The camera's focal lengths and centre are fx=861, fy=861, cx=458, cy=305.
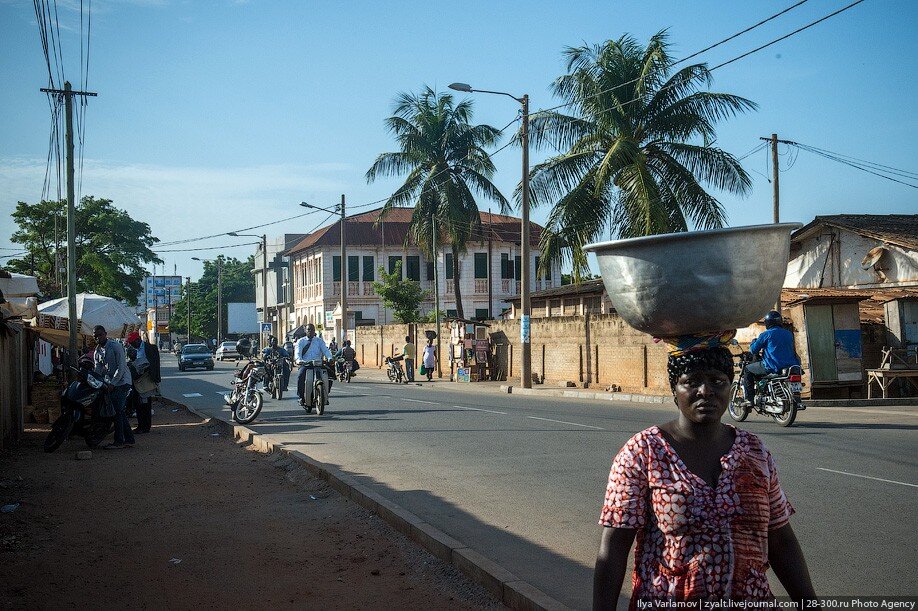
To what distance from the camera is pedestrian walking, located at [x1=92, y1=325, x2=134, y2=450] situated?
13.4 m

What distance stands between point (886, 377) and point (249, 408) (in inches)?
544

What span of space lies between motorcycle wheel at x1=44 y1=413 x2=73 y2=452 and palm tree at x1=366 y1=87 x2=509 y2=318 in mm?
27757

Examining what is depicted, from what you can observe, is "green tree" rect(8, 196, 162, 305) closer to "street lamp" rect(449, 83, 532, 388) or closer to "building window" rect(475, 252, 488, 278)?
"building window" rect(475, 252, 488, 278)

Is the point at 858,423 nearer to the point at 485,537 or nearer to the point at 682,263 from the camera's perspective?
the point at 485,537

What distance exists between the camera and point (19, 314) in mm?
14984

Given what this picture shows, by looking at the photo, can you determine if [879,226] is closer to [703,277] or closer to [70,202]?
[70,202]

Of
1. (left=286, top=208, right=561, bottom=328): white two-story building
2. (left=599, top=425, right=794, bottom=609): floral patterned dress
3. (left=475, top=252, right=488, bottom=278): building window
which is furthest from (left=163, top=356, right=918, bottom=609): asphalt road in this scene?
(left=475, top=252, right=488, bottom=278): building window

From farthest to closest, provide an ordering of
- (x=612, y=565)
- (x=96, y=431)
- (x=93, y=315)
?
(x=93, y=315) → (x=96, y=431) → (x=612, y=565)

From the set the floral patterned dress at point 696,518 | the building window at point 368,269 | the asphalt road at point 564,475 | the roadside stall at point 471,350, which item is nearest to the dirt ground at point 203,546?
the asphalt road at point 564,475

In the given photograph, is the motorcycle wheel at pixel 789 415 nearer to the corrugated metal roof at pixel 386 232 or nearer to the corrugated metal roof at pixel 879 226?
the corrugated metal roof at pixel 879 226

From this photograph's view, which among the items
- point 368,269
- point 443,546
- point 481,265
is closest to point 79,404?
point 443,546

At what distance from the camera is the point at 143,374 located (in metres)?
15.6

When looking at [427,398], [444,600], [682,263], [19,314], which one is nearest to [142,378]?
[19,314]

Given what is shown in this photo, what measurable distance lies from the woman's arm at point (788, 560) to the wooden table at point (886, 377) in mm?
17917
